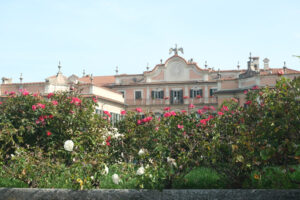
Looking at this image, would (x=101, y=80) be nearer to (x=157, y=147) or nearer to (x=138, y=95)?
(x=138, y=95)

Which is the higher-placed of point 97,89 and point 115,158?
point 97,89

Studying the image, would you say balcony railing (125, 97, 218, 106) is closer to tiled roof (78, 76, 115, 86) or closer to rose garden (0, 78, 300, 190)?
tiled roof (78, 76, 115, 86)

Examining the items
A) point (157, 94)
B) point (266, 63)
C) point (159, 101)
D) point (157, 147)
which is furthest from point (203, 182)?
point (266, 63)

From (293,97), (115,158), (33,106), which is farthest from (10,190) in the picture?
(293,97)

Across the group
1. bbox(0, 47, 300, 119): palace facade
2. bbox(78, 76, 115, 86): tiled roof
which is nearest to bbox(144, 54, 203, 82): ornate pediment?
bbox(0, 47, 300, 119): palace facade

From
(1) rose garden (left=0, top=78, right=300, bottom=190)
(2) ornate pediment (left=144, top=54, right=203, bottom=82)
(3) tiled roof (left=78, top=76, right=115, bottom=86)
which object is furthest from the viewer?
(3) tiled roof (left=78, top=76, right=115, bottom=86)

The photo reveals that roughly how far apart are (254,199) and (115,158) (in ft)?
16.0

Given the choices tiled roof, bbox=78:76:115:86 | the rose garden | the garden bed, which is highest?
tiled roof, bbox=78:76:115:86

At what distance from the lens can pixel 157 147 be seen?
236 inches

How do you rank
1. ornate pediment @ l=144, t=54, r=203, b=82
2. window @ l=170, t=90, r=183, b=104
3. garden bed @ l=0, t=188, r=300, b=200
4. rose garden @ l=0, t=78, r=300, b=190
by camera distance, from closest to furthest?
1. garden bed @ l=0, t=188, r=300, b=200
2. rose garden @ l=0, t=78, r=300, b=190
3. window @ l=170, t=90, r=183, b=104
4. ornate pediment @ l=144, t=54, r=203, b=82

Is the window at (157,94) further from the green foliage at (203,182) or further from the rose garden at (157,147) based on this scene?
the green foliage at (203,182)

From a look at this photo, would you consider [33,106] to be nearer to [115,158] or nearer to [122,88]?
[115,158]

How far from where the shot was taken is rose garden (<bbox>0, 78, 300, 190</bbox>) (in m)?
5.02

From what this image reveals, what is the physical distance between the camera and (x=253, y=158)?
509cm
